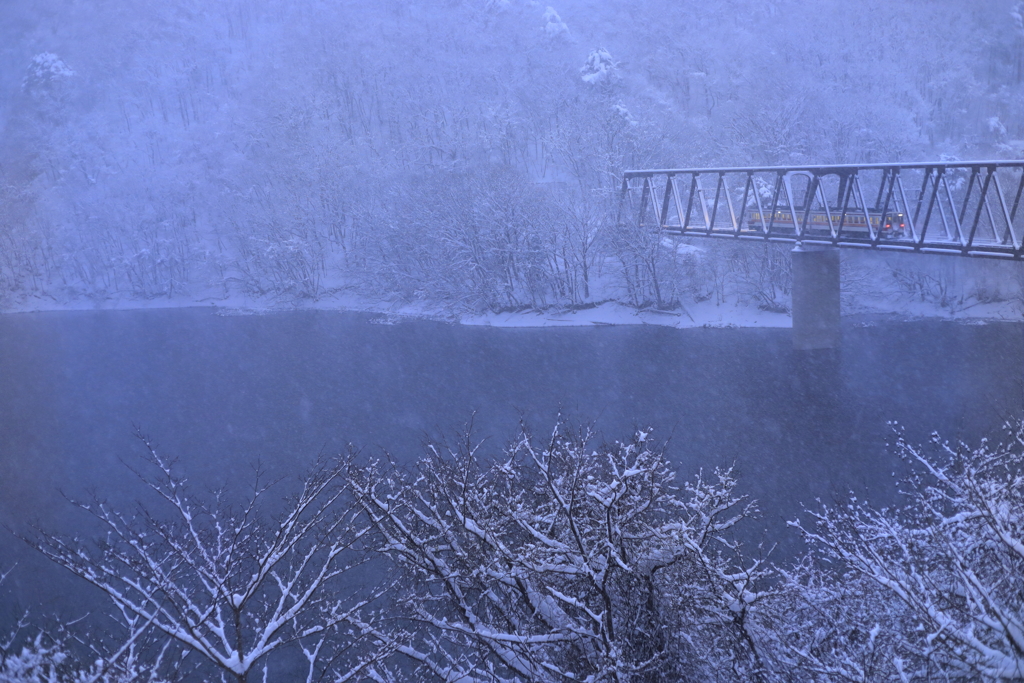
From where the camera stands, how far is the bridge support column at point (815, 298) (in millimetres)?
33219

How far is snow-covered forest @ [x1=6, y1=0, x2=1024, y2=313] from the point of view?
5238cm

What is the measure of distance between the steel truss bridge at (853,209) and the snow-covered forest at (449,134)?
3302mm

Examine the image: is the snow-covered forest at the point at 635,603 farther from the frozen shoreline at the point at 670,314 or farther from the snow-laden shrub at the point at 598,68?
the snow-laden shrub at the point at 598,68

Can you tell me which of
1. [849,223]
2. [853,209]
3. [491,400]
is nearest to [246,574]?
[491,400]

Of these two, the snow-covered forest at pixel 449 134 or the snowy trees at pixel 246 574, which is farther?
the snow-covered forest at pixel 449 134

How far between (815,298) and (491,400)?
15.7 metres

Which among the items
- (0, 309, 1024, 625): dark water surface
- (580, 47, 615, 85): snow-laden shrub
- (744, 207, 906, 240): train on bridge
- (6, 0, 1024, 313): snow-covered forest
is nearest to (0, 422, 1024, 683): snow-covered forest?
(0, 309, 1024, 625): dark water surface

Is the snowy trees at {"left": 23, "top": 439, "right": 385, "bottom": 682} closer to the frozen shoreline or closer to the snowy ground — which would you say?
the frozen shoreline

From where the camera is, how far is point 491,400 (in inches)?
1118

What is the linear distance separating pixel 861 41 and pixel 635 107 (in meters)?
23.2

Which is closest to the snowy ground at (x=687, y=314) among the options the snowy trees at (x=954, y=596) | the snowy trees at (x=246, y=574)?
the snowy trees at (x=246, y=574)

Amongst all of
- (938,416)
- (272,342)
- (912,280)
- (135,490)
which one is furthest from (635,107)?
(135,490)

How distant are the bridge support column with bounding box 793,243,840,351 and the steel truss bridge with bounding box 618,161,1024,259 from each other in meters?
0.93

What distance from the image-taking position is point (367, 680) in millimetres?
11656
